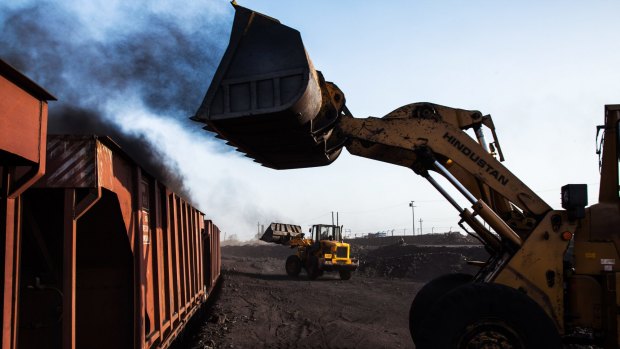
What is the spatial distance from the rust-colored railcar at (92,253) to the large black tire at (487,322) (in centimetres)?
303

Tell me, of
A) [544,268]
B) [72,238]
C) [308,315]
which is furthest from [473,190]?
[308,315]

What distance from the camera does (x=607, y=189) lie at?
632 centimetres

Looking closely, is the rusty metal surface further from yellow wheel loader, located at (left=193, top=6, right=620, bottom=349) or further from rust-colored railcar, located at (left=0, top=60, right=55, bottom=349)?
yellow wheel loader, located at (left=193, top=6, right=620, bottom=349)

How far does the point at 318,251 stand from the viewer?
1024 inches

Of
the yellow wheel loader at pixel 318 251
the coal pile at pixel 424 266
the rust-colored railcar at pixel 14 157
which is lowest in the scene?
the coal pile at pixel 424 266

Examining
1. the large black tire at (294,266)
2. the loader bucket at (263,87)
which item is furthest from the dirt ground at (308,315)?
the loader bucket at (263,87)

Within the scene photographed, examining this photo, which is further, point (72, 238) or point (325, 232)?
point (325, 232)

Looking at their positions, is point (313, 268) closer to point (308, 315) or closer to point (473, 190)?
point (308, 315)

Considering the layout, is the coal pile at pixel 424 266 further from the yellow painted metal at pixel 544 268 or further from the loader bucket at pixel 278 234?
the yellow painted metal at pixel 544 268

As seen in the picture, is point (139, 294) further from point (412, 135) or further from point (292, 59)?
point (412, 135)

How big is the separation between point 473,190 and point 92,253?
475cm

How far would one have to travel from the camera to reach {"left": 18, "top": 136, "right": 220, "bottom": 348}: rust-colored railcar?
4.12 m

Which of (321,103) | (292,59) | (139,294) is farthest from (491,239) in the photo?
(139,294)

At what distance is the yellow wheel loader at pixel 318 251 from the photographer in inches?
1008
